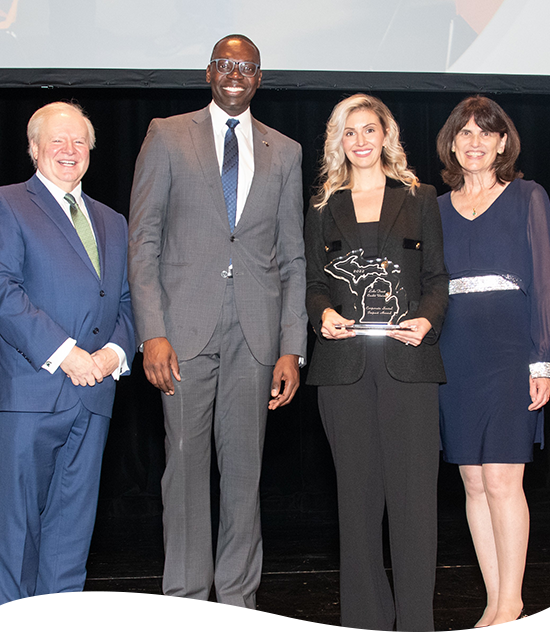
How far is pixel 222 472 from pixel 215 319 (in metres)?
0.52

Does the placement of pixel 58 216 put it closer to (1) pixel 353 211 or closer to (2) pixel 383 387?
(1) pixel 353 211

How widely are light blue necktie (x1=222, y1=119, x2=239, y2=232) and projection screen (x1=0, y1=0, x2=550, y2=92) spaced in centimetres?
171

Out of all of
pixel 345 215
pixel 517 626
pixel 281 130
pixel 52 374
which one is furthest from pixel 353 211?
pixel 281 130

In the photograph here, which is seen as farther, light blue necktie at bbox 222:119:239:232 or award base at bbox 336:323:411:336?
light blue necktie at bbox 222:119:239:232

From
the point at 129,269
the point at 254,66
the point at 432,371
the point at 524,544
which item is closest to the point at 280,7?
the point at 254,66

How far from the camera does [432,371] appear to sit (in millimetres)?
2283

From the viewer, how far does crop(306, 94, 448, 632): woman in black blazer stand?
2.23 m

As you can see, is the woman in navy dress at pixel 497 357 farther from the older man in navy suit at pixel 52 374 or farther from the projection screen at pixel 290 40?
the projection screen at pixel 290 40

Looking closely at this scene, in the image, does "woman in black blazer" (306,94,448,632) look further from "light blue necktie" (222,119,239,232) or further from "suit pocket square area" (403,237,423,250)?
"light blue necktie" (222,119,239,232)

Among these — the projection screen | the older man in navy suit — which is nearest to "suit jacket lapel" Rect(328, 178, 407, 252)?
the older man in navy suit

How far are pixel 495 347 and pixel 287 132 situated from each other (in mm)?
2676

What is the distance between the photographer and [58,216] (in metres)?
2.43

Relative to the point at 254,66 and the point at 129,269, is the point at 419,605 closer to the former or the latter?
the point at 129,269

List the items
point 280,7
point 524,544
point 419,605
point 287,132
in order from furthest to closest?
point 287,132 → point 280,7 → point 524,544 → point 419,605
